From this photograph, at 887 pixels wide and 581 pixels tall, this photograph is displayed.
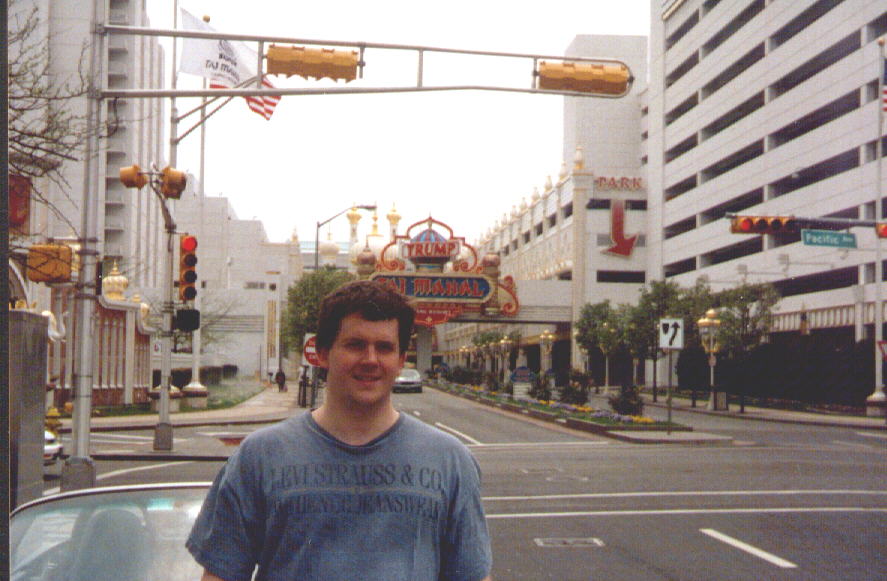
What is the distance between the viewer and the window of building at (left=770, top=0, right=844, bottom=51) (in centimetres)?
5959

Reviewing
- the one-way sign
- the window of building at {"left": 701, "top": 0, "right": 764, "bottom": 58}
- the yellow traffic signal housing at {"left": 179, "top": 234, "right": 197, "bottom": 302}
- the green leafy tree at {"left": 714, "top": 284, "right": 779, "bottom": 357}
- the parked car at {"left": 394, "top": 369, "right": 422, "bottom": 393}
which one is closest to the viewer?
the yellow traffic signal housing at {"left": 179, "top": 234, "right": 197, "bottom": 302}

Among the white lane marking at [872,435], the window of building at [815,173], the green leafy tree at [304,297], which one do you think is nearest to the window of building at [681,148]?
the window of building at [815,173]

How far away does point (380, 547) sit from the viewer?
3152mm

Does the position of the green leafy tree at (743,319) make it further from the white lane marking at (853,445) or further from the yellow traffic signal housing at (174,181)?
the yellow traffic signal housing at (174,181)

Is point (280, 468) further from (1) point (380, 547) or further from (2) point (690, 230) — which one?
(2) point (690, 230)

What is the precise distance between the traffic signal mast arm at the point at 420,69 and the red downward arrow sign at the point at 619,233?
72858mm

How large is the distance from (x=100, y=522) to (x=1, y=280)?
339cm

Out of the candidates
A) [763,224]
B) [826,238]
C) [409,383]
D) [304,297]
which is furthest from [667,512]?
[304,297]

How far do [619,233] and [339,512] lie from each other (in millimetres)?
84519

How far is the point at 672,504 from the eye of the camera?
50.0 ft

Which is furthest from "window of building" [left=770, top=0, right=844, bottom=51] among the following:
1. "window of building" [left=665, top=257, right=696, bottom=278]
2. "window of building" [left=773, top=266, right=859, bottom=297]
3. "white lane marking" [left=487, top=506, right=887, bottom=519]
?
"white lane marking" [left=487, top=506, right=887, bottom=519]

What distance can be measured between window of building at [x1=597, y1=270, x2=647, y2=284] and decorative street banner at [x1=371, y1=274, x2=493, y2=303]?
78.3 ft

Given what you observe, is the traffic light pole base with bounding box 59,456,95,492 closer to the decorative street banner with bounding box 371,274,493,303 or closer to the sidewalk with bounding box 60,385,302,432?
the sidewalk with bounding box 60,385,302,432

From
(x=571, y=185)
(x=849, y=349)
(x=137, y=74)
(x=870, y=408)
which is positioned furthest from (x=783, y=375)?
(x=137, y=74)
